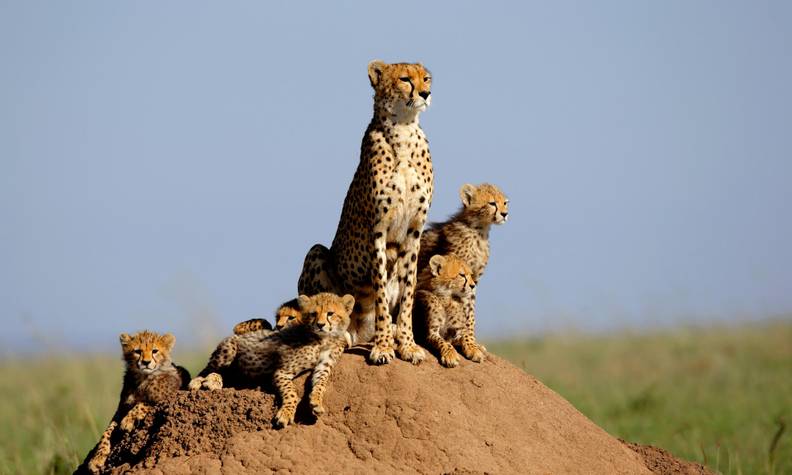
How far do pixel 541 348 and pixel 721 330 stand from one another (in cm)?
329

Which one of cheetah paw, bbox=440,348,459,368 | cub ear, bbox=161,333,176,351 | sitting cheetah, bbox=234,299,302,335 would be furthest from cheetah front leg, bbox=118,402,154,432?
cheetah paw, bbox=440,348,459,368

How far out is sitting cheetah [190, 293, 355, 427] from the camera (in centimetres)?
524

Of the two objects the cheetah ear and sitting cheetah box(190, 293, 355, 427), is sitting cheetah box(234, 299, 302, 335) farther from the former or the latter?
the cheetah ear

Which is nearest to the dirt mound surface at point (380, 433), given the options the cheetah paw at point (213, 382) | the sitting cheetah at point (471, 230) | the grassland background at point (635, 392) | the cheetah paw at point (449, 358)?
the cheetah paw at point (449, 358)

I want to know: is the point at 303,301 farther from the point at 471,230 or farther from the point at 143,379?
the point at 471,230

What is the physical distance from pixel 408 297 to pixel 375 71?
4.06 ft

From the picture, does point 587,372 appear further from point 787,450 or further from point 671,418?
point 787,450

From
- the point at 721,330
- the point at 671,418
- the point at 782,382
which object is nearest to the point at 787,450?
the point at 671,418

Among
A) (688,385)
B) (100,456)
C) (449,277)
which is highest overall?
(688,385)

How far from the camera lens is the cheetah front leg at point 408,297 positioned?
5586mm

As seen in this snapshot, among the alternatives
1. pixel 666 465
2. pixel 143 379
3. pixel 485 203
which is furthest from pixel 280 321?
pixel 666 465

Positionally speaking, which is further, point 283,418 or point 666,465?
point 666,465

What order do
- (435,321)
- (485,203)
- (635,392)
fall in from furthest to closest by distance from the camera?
(635,392), (485,203), (435,321)

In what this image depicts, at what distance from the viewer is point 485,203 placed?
6.65 m
